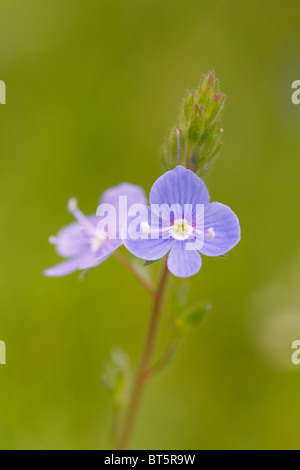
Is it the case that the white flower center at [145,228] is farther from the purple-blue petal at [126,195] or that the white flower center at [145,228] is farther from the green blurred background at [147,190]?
the green blurred background at [147,190]

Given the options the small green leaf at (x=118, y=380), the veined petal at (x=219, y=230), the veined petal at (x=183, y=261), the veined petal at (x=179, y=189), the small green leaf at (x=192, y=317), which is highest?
the veined petal at (x=179, y=189)

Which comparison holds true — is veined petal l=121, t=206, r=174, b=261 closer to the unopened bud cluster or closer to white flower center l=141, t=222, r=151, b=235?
white flower center l=141, t=222, r=151, b=235

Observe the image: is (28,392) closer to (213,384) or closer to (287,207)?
(213,384)

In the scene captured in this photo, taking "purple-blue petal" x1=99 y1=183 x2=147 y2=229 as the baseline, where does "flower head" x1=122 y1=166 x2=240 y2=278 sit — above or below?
below

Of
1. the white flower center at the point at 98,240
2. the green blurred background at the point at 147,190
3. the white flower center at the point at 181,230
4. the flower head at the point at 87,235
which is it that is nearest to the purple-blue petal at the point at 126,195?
the flower head at the point at 87,235

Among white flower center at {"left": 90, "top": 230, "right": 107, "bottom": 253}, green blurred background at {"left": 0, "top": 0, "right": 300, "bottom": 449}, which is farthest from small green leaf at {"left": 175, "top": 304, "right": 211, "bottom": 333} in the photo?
green blurred background at {"left": 0, "top": 0, "right": 300, "bottom": 449}

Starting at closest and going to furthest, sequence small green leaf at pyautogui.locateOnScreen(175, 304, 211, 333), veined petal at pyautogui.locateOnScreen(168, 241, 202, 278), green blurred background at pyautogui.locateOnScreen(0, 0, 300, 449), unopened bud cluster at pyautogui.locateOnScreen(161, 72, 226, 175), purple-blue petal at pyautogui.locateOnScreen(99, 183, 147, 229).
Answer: veined petal at pyautogui.locateOnScreen(168, 241, 202, 278)
unopened bud cluster at pyautogui.locateOnScreen(161, 72, 226, 175)
small green leaf at pyautogui.locateOnScreen(175, 304, 211, 333)
purple-blue petal at pyautogui.locateOnScreen(99, 183, 147, 229)
green blurred background at pyautogui.locateOnScreen(0, 0, 300, 449)

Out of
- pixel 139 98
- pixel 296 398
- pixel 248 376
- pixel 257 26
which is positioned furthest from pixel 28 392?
pixel 257 26

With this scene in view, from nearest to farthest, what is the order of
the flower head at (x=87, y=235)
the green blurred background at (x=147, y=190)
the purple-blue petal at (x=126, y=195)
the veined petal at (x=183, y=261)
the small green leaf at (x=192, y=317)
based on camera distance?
the veined petal at (x=183, y=261), the small green leaf at (x=192, y=317), the flower head at (x=87, y=235), the purple-blue petal at (x=126, y=195), the green blurred background at (x=147, y=190)
